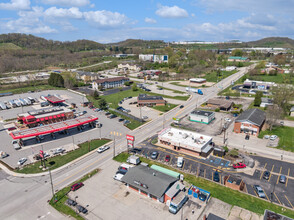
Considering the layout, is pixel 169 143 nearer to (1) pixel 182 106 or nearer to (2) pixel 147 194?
(2) pixel 147 194

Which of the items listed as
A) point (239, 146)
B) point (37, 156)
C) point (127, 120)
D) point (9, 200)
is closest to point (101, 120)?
point (127, 120)

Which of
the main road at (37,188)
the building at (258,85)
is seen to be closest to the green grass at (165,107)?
the main road at (37,188)

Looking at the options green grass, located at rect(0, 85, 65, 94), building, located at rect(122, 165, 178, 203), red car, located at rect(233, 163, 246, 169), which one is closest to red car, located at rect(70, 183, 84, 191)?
building, located at rect(122, 165, 178, 203)

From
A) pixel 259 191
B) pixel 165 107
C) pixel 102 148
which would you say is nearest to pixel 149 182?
pixel 102 148

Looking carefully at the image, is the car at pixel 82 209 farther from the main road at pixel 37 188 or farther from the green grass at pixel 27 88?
the green grass at pixel 27 88

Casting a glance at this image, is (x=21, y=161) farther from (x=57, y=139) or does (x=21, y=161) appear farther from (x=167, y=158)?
(x=167, y=158)
